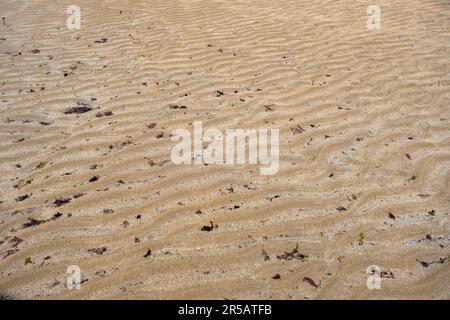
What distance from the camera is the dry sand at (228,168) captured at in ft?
9.04

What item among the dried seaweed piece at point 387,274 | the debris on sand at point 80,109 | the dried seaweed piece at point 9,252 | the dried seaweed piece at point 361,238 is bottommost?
the dried seaweed piece at point 387,274

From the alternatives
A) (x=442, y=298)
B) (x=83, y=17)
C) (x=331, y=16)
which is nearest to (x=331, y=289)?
(x=442, y=298)

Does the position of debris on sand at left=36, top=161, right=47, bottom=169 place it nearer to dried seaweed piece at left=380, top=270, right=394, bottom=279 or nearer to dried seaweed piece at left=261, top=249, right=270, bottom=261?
dried seaweed piece at left=261, top=249, right=270, bottom=261

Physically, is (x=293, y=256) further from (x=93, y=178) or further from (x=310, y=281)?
(x=93, y=178)

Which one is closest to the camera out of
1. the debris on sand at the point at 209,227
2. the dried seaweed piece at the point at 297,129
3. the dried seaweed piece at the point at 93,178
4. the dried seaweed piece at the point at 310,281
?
the dried seaweed piece at the point at 310,281

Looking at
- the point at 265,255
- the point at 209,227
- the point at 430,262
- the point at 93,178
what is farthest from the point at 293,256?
the point at 93,178

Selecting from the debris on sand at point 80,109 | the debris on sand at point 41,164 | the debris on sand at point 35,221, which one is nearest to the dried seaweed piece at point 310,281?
the debris on sand at point 35,221

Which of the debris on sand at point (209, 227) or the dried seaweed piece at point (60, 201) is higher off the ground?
the dried seaweed piece at point (60, 201)

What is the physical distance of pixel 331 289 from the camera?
263cm

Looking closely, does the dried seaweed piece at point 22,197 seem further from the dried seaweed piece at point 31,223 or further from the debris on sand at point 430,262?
the debris on sand at point 430,262

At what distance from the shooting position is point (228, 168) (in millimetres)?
3689

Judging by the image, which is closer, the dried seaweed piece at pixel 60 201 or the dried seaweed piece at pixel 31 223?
the dried seaweed piece at pixel 31 223
